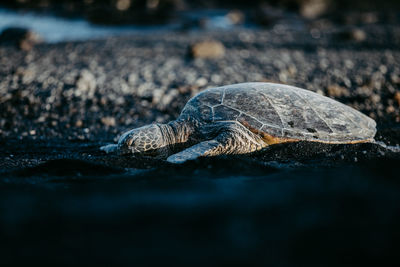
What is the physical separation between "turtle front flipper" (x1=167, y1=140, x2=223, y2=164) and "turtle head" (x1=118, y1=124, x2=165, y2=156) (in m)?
0.42

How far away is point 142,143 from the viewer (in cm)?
355

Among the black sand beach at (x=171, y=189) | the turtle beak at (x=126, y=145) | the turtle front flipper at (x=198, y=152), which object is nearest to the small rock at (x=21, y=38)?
the black sand beach at (x=171, y=189)

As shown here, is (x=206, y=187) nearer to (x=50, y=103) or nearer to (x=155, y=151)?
(x=155, y=151)

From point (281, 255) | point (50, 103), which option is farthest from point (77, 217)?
point (50, 103)

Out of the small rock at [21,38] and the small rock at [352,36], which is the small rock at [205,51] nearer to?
the small rock at [21,38]

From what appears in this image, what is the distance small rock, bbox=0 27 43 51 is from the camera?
9.11 meters

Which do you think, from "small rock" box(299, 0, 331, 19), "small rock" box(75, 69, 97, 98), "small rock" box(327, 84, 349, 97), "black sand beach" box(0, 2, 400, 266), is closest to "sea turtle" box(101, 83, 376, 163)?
"black sand beach" box(0, 2, 400, 266)

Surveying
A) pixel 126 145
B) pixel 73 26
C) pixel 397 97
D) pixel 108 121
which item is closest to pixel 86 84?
pixel 108 121

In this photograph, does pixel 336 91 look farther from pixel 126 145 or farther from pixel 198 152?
pixel 126 145

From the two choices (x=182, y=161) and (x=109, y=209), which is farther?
(x=182, y=161)

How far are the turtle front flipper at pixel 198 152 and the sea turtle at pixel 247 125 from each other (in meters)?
0.01

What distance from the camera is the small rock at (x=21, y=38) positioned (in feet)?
29.9

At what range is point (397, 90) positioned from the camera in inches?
243

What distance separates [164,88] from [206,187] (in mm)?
3973
